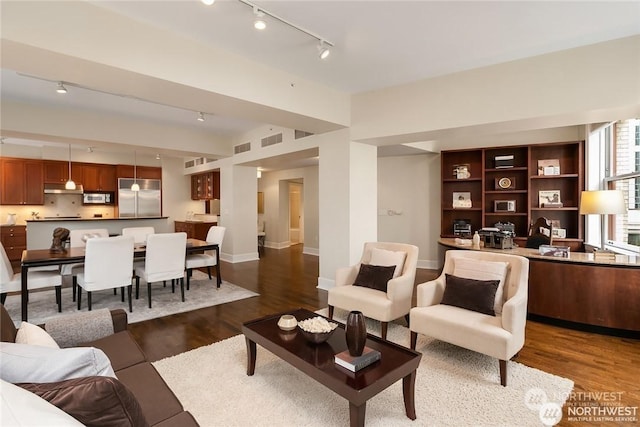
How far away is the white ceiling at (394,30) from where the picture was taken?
259cm

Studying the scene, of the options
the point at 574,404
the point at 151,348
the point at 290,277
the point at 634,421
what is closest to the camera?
the point at 634,421

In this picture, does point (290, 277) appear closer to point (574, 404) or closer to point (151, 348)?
point (151, 348)

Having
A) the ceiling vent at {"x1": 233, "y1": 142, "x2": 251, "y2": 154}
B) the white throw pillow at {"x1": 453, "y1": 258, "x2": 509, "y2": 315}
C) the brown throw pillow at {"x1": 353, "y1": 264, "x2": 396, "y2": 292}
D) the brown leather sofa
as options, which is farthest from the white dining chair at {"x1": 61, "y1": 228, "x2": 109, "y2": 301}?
the white throw pillow at {"x1": 453, "y1": 258, "x2": 509, "y2": 315}

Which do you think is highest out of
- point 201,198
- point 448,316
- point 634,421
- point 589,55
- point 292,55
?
point 292,55

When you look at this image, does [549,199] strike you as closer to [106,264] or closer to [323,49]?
[323,49]

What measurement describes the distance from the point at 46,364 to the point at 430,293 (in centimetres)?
273

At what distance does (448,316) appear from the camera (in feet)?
8.64

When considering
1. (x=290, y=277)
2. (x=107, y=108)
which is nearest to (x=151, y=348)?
(x=290, y=277)

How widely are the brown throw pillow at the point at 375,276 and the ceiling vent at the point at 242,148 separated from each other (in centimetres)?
449

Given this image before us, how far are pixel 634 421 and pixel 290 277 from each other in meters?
4.68

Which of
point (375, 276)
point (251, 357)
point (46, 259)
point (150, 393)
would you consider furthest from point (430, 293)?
point (46, 259)

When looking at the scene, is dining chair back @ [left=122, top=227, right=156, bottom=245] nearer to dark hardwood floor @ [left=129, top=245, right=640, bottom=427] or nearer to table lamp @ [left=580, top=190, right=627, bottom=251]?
dark hardwood floor @ [left=129, top=245, right=640, bottom=427]

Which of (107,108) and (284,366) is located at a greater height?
(107,108)

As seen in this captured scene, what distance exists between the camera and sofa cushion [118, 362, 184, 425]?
1387mm
